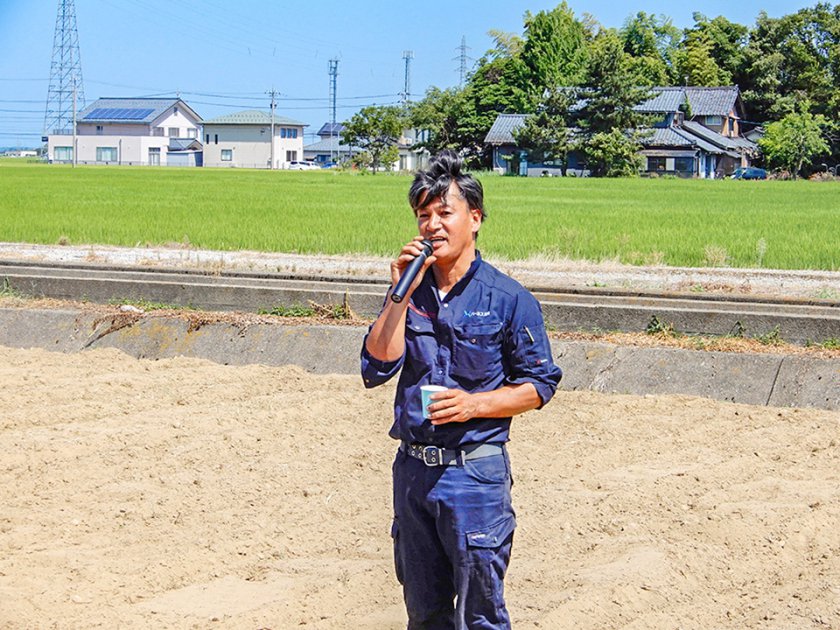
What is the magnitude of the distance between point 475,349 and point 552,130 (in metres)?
61.2

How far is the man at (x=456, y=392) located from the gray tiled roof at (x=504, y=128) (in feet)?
212

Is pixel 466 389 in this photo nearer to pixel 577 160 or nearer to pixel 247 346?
pixel 247 346

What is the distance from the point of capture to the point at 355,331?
820cm

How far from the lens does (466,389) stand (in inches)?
130

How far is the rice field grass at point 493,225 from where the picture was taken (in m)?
16.1

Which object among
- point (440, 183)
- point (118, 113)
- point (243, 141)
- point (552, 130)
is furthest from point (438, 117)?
point (440, 183)

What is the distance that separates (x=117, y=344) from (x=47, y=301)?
1.46 meters

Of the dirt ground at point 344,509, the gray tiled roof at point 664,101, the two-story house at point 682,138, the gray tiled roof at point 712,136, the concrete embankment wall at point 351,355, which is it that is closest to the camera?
the dirt ground at point 344,509

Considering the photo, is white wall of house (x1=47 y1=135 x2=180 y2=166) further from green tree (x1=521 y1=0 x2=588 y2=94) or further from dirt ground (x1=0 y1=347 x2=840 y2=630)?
dirt ground (x1=0 y1=347 x2=840 y2=630)

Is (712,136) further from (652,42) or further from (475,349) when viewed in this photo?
(475,349)

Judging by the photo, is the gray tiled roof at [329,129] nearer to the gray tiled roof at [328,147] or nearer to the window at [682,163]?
the gray tiled roof at [328,147]

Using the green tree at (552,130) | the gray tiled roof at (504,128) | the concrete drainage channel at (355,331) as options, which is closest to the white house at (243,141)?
the gray tiled roof at (504,128)

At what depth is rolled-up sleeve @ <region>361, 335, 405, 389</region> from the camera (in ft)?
10.8

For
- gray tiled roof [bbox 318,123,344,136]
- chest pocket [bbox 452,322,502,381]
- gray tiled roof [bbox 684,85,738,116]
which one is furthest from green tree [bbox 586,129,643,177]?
gray tiled roof [bbox 318,123,344,136]
